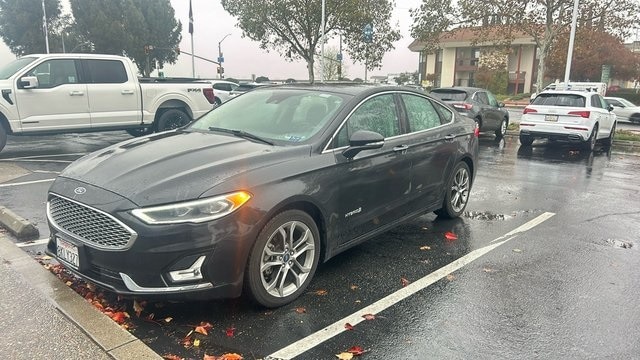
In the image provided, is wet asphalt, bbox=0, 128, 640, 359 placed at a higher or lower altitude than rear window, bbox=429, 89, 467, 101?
lower

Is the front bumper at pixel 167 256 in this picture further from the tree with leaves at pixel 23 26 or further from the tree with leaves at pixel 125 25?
the tree with leaves at pixel 23 26

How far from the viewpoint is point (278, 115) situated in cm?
459

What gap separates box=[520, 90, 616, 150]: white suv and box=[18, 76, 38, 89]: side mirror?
11.8 m

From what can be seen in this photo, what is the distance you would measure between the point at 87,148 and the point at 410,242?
927 cm

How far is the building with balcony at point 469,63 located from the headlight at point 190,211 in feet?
179

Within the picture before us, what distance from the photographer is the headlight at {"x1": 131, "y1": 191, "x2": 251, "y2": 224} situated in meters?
3.14

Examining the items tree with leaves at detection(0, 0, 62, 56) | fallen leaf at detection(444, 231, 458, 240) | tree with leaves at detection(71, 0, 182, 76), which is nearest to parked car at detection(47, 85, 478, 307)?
fallen leaf at detection(444, 231, 458, 240)

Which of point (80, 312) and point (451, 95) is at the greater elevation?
point (451, 95)

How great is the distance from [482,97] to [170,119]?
9292 millimetres

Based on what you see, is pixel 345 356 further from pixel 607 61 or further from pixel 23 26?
pixel 23 26

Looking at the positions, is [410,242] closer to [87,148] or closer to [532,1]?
[87,148]

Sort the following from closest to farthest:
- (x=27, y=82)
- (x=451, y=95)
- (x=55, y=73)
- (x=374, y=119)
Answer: (x=374, y=119) → (x=27, y=82) → (x=55, y=73) → (x=451, y=95)

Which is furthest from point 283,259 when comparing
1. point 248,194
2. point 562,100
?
point 562,100

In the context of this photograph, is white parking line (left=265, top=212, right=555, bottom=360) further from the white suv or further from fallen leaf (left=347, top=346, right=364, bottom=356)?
the white suv
